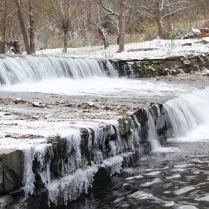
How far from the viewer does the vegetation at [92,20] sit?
2588 cm

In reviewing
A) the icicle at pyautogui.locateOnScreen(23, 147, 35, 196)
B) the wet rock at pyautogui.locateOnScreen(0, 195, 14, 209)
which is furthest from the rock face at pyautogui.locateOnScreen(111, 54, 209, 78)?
the wet rock at pyautogui.locateOnScreen(0, 195, 14, 209)

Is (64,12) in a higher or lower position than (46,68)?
higher

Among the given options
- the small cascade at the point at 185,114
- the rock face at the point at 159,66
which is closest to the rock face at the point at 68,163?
the small cascade at the point at 185,114

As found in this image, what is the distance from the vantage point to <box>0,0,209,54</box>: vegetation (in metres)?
25.9

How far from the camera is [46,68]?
1388 cm

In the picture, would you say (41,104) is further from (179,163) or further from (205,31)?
(205,31)

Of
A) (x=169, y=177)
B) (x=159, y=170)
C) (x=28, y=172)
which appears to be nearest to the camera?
(x=28, y=172)

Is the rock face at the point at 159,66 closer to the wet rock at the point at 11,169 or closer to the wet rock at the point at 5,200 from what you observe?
the wet rock at the point at 11,169

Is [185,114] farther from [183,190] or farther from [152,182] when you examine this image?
[183,190]

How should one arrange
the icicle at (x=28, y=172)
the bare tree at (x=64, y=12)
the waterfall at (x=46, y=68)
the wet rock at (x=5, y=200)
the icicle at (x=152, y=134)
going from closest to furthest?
the wet rock at (x=5, y=200) < the icicle at (x=28, y=172) < the icicle at (x=152, y=134) < the waterfall at (x=46, y=68) < the bare tree at (x=64, y=12)

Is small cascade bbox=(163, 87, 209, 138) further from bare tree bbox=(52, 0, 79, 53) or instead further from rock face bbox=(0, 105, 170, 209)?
bare tree bbox=(52, 0, 79, 53)

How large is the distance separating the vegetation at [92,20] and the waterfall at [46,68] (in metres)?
7.17

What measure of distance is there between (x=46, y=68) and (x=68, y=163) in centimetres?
947

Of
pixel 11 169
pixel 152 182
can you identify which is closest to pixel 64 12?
pixel 152 182
